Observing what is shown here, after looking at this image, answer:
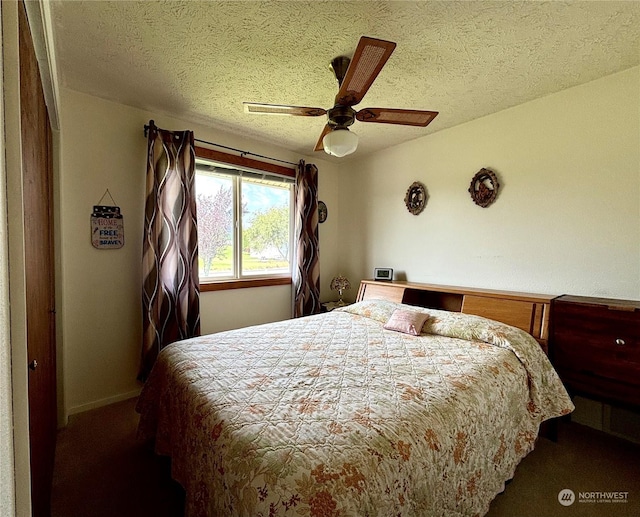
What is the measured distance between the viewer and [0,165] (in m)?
0.54

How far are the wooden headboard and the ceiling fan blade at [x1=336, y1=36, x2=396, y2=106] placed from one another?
A: 1824mm

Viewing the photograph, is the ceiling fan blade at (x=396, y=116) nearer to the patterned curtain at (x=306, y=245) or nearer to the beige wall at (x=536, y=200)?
the beige wall at (x=536, y=200)

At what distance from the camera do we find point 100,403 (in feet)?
7.97

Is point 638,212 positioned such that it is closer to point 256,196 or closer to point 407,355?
point 407,355

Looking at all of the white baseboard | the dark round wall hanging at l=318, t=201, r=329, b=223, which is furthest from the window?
the white baseboard

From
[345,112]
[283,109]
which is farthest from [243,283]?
[345,112]

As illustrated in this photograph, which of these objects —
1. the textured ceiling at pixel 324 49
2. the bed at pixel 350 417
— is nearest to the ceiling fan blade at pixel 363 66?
the textured ceiling at pixel 324 49

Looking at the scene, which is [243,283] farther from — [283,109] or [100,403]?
[283,109]

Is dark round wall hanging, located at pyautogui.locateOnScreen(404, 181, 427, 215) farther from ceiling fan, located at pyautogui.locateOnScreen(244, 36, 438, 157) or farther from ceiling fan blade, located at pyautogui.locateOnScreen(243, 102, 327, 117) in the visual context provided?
ceiling fan blade, located at pyautogui.locateOnScreen(243, 102, 327, 117)

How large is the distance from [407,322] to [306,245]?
5.44 feet

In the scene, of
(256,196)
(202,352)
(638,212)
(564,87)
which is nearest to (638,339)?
(638,212)

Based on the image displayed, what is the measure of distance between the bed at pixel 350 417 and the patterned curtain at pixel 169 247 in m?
0.79

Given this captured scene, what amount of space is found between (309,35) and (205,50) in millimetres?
652

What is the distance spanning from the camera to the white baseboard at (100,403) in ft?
7.57
